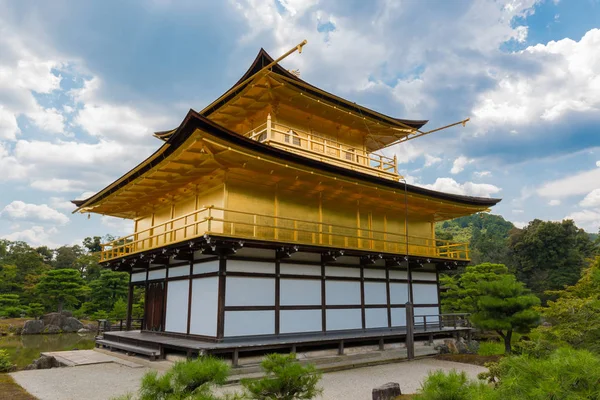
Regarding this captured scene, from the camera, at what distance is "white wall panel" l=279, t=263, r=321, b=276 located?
512 inches

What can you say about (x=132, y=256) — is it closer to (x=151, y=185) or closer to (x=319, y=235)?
(x=151, y=185)

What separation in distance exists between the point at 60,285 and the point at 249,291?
27968 millimetres

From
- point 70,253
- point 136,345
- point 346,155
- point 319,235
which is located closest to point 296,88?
point 346,155

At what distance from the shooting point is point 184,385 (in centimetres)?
431

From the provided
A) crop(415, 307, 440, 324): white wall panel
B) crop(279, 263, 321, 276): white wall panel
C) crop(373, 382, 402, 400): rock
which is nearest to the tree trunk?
crop(415, 307, 440, 324): white wall panel

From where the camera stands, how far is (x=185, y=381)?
425 cm

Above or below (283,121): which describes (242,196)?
below

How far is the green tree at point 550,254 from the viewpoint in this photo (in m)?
39.2

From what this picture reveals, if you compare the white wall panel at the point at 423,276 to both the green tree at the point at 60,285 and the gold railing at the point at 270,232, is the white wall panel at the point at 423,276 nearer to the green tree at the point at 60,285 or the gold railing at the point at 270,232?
the gold railing at the point at 270,232

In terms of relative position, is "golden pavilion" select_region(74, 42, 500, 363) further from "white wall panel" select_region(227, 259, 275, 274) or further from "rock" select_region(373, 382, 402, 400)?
"rock" select_region(373, 382, 402, 400)

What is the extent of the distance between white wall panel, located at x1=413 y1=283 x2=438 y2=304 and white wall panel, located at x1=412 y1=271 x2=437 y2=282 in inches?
10.5

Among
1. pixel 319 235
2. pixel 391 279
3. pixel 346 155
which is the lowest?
pixel 391 279

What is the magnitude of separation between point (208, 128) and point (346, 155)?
897 centimetres

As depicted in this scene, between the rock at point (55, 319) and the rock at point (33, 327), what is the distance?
902 mm
